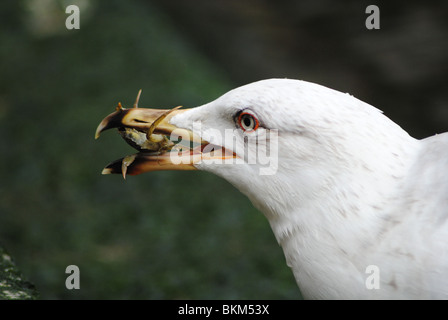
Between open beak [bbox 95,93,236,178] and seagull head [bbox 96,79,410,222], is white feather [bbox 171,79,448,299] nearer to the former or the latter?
seagull head [bbox 96,79,410,222]

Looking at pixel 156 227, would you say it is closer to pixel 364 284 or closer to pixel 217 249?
pixel 217 249

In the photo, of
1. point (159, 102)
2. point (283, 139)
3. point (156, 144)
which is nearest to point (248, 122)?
point (283, 139)

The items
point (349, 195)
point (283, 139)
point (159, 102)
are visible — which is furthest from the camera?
point (159, 102)

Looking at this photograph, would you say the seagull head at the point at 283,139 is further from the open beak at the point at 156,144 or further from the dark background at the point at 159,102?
the dark background at the point at 159,102

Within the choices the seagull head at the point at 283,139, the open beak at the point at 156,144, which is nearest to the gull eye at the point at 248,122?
the seagull head at the point at 283,139

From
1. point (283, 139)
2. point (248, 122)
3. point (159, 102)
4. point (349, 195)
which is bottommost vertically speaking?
point (349, 195)

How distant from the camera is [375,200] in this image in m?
2.38

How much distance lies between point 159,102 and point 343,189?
4842 millimetres

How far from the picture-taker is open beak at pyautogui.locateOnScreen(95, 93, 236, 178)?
8.92 feet

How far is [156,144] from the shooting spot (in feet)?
9.25

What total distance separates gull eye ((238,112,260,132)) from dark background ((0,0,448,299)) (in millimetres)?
2152

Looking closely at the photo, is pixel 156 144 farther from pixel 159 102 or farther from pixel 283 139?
pixel 159 102

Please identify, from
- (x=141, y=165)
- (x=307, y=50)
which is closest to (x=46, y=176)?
(x=141, y=165)
